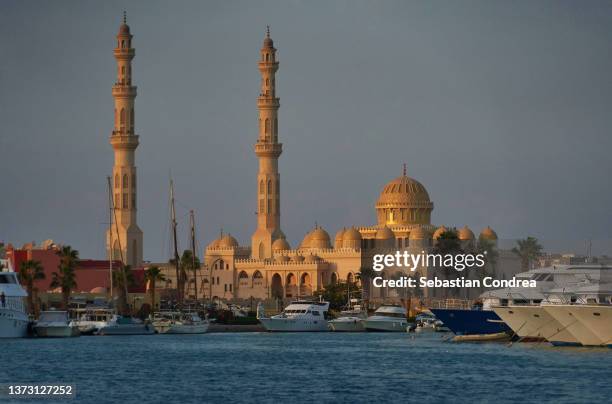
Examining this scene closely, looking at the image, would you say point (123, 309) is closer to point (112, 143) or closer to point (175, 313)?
point (175, 313)

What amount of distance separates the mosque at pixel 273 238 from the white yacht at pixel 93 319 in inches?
1474

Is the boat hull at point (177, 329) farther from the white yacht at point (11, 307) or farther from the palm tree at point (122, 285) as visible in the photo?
the white yacht at point (11, 307)

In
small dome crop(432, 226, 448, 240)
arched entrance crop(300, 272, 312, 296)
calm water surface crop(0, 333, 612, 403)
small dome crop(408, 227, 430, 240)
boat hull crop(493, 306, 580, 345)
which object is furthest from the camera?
arched entrance crop(300, 272, 312, 296)

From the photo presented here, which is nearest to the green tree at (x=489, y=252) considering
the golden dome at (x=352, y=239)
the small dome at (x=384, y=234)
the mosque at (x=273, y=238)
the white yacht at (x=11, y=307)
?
the mosque at (x=273, y=238)

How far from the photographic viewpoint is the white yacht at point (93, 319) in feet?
396

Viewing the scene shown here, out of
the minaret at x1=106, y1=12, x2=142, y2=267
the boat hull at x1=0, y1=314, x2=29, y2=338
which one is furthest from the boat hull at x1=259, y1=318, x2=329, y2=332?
the minaret at x1=106, y1=12, x2=142, y2=267

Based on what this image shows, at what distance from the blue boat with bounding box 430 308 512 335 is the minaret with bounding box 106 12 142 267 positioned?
6843 cm

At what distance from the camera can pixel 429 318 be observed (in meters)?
134

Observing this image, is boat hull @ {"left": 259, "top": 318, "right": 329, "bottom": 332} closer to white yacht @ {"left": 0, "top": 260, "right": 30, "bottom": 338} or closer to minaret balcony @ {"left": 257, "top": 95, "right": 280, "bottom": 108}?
white yacht @ {"left": 0, "top": 260, "right": 30, "bottom": 338}

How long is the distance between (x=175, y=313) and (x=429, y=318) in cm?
2058

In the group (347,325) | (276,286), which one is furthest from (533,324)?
(276,286)

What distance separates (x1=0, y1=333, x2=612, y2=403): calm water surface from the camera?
Answer: 219 feet

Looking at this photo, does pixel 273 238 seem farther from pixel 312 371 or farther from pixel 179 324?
pixel 312 371

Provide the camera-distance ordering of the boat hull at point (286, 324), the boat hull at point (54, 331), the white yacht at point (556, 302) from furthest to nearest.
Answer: the boat hull at point (286, 324) → the boat hull at point (54, 331) → the white yacht at point (556, 302)
